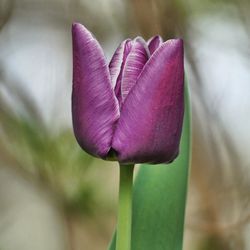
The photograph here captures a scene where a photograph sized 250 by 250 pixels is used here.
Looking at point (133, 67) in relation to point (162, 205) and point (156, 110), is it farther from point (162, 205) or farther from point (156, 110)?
point (162, 205)

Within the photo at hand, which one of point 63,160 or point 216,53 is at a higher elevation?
point 216,53

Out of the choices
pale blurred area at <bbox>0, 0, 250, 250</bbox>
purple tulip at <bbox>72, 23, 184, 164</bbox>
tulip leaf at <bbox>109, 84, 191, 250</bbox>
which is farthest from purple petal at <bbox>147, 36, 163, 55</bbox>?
pale blurred area at <bbox>0, 0, 250, 250</bbox>

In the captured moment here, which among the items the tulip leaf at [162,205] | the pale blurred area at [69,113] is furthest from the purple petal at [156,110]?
the pale blurred area at [69,113]

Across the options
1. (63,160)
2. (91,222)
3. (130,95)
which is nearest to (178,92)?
(130,95)

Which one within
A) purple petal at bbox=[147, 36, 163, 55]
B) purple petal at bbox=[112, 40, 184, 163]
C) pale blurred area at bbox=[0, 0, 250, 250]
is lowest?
pale blurred area at bbox=[0, 0, 250, 250]

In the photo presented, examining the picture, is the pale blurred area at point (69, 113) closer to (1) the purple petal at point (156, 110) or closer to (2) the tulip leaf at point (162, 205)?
(2) the tulip leaf at point (162, 205)

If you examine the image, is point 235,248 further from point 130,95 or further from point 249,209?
point 130,95

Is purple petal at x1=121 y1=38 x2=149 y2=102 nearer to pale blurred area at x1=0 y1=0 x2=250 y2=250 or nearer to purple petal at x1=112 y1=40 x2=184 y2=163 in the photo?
purple petal at x1=112 y1=40 x2=184 y2=163
